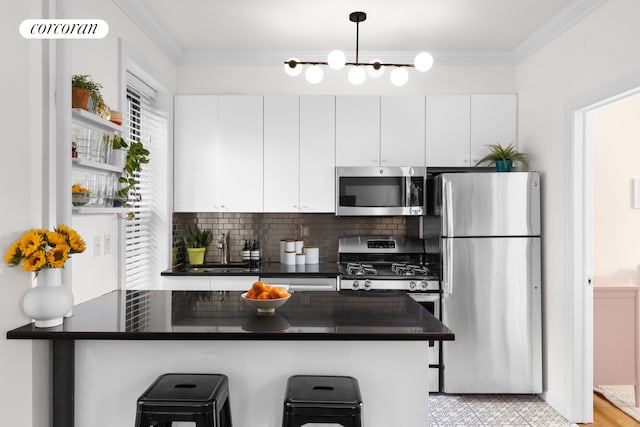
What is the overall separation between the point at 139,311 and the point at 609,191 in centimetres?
402

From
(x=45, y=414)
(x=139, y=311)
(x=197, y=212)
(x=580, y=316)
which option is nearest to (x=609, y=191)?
(x=580, y=316)

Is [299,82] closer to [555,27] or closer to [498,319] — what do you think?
[555,27]

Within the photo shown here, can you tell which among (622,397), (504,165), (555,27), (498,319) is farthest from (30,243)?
(622,397)

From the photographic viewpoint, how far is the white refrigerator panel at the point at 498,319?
371 centimetres

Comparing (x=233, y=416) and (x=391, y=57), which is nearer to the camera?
(x=233, y=416)

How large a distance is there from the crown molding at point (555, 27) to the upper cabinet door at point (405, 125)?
34.7 inches

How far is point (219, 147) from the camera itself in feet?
13.6

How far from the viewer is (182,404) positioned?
1.74 meters

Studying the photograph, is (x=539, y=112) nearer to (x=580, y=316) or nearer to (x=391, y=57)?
(x=391, y=57)

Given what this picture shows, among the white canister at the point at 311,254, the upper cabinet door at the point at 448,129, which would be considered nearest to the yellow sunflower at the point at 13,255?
the white canister at the point at 311,254

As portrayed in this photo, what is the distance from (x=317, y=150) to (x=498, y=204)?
59.6 inches

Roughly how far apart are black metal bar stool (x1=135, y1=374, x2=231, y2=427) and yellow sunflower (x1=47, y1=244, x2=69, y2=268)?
24.3 inches

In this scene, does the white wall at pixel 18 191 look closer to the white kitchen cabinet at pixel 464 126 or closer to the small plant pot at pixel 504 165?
the white kitchen cabinet at pixel 464 126

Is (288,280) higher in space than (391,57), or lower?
lower
